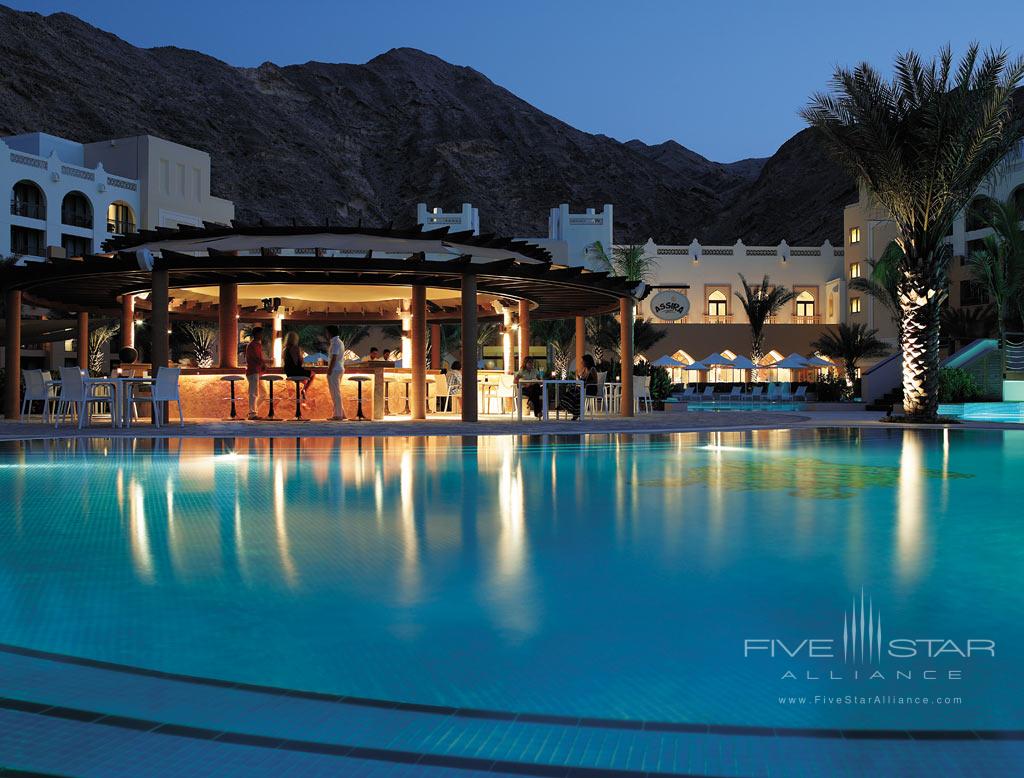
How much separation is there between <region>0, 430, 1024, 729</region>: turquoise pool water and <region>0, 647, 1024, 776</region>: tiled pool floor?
0.40 feet

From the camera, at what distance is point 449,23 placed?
7407 inches

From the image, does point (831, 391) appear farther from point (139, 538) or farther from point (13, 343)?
point (139, 538)

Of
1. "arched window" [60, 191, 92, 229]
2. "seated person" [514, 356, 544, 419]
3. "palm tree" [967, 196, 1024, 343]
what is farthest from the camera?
"arched window" [60, 191, 92, 229]

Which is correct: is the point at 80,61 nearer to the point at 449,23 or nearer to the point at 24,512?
the point at 449,23

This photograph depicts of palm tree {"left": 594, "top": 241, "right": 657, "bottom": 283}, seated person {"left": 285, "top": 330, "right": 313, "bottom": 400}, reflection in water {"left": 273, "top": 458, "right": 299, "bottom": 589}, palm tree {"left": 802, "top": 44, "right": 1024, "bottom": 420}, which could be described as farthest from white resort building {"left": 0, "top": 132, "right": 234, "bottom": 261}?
reflection in water {"left": 273, "top": 458, "right": 299, "bottom": 589}

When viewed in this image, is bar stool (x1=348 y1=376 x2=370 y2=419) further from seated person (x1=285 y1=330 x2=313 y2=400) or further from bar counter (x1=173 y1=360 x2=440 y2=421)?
seated person (x1=285 y1=330 x2=313 y2=400)

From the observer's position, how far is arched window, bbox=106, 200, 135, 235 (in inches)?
1959

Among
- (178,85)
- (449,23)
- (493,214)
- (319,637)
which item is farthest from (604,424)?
(449,23)

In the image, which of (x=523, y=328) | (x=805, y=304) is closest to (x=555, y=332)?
(x=805, y=304)

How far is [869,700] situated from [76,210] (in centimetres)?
5251

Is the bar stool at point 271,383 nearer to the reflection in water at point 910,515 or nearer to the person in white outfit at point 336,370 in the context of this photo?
the person in white outfit at point 336,370

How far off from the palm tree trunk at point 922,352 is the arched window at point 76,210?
41.2 meters

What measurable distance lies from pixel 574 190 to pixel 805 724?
149637 mm

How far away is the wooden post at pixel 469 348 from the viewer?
18641 millimetres
